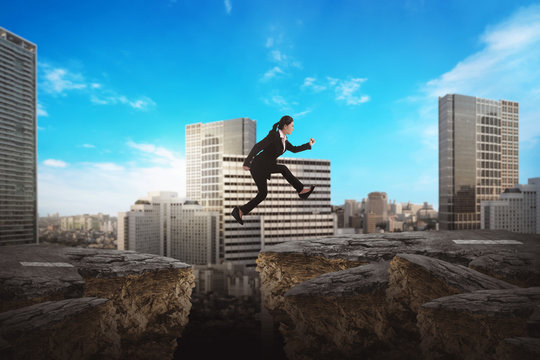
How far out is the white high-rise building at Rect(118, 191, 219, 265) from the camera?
62.8 m

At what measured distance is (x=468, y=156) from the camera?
6694cm

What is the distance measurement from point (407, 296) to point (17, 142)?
217 feet

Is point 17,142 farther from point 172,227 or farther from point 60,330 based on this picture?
point 60,330

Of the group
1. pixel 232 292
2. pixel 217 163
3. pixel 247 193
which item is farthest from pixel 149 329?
pixel 217 163

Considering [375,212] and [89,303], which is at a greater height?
[89,303]

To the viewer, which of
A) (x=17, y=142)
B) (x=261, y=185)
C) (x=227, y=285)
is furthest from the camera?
(x=17, y=142)

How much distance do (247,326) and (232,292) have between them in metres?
6.04

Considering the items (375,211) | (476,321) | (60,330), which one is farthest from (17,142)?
(375,211)

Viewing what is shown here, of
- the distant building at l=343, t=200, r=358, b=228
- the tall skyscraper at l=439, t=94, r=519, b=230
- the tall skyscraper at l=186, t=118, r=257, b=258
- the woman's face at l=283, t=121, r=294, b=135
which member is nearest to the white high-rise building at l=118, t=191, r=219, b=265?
the tall skyscraper at l=186, t=118, r=257, b=258

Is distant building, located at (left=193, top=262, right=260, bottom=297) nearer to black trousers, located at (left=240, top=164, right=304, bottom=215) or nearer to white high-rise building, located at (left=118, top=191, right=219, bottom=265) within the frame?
black trousers, located at (left=240, top=164, right=304, bottom=215)

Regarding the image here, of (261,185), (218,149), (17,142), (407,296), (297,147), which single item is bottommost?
(407,296)

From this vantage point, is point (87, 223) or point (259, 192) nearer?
point (259, 192)

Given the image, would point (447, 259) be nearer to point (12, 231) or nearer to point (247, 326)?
point (247, 326)

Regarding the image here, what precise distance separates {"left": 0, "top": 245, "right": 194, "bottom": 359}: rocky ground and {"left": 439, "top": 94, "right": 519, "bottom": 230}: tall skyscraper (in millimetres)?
74107
